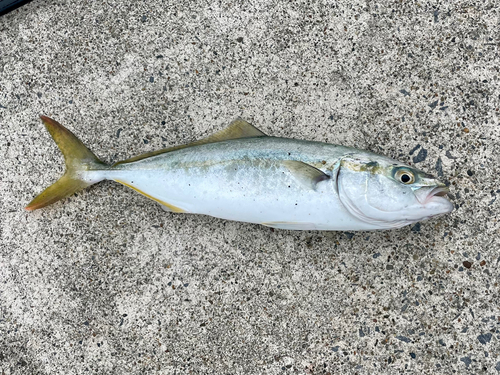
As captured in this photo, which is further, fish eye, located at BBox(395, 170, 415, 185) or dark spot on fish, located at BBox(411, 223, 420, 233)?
dark spot on fish, located at BBox(411, 223, 420, 233)

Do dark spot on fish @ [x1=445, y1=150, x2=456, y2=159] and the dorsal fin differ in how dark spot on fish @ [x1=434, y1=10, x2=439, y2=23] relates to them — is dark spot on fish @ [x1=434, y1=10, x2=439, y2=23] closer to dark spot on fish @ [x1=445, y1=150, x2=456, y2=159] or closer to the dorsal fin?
dark spot on fish @ [x1=445, y1=150, x2=456, y2=159]

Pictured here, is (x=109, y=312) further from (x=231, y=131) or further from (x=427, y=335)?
(x=427, y=335)

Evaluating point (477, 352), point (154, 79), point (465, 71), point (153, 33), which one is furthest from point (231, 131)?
point (477, 352)

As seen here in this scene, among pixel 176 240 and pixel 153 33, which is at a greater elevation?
pixel 153 33

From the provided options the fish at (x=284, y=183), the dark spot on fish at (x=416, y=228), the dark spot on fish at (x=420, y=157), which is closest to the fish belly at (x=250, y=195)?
the fish at (x=284, y=183)

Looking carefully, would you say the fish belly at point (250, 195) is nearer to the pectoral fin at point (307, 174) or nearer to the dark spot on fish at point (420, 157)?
the pectoral fin at point (307, 174)

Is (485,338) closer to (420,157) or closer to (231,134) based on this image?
(420,157)

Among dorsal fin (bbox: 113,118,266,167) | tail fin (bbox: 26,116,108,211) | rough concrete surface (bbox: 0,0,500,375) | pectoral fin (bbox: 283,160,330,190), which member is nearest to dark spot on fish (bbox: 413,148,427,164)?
rough concrete surface (bbox: 0,0,500,375)
